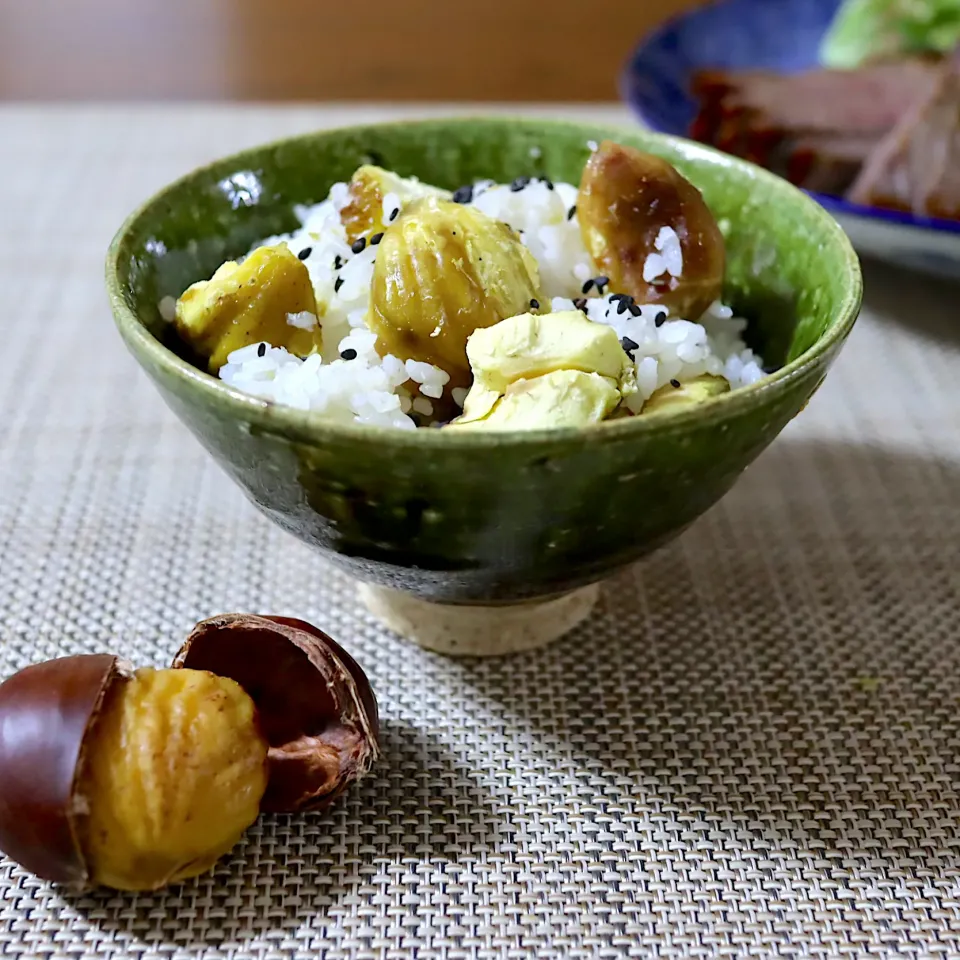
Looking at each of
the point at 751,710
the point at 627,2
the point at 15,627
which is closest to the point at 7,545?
the point at 15,627

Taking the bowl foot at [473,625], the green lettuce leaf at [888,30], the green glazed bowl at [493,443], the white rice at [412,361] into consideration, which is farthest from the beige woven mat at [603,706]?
the green lettuce leaf at [888,30]

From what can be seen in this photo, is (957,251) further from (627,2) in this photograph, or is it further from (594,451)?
(627,2)

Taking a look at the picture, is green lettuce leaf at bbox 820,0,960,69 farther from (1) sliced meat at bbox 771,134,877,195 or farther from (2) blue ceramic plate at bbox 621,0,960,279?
(1) sliced meat at bbox 771,134,877,195

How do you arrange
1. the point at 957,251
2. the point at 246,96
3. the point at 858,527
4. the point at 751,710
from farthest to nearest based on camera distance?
the point at 246,96 → the point at 957,251 → the point at 858,527 → the point at 751,710

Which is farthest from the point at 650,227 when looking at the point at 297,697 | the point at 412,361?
the point at 297,697

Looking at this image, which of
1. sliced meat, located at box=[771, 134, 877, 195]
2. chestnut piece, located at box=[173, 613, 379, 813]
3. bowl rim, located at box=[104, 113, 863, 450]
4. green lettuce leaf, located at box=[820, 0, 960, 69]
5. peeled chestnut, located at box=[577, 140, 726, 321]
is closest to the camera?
bowl rim, located at box=[104, 113, 863, 450]

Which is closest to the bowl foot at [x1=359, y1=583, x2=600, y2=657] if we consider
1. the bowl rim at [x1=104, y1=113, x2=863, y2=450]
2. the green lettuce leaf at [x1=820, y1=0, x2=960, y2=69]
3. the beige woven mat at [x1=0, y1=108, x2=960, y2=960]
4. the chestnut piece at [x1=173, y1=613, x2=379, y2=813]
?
the beige woven mat at [x1=0, y1=108, x2=960, y2=960]
